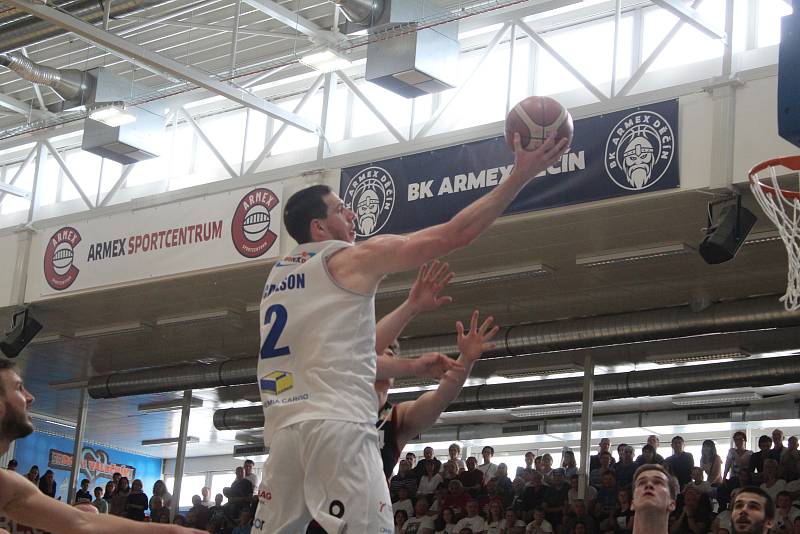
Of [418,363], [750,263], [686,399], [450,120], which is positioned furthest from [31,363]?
[418,363]

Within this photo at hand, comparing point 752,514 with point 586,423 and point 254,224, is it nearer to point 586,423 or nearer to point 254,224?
point 254,224

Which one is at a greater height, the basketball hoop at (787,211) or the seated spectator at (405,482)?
the basketball hoop at (787,211)

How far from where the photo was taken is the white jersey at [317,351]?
4.97 m

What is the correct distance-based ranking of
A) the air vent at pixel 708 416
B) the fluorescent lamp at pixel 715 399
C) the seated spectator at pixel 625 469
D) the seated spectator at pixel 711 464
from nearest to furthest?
the seated spectator at pixel 711 464, the seated spectator at pixel 625 469, the fluorescent lamp at pixel 715 399, the air vent at pixel 708 416

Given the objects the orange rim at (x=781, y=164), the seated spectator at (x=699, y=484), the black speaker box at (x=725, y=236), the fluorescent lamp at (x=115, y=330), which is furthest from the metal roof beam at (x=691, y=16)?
the fluorescent lamp at (x=115, y=330)

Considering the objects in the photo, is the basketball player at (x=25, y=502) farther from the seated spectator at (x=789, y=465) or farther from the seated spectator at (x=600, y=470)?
the seated spectator at (x=600, y=470)

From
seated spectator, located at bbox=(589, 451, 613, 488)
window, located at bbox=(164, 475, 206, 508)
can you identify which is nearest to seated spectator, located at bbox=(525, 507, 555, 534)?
seated spectator, located at bbox=(589, 451, 613, 488)

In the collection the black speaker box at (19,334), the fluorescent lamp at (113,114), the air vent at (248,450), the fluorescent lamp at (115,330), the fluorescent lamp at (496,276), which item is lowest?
the air vent at (248,450)

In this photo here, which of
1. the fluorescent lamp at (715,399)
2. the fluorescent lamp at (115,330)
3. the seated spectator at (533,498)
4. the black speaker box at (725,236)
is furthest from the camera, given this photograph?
the fluorescent lamp at (715,399)

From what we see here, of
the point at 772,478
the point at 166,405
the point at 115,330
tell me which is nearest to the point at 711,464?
the point at 772,478

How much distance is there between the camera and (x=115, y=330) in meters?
21.3

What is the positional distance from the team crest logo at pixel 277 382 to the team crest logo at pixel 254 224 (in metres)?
11.2

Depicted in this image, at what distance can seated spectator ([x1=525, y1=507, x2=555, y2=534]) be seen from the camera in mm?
17156

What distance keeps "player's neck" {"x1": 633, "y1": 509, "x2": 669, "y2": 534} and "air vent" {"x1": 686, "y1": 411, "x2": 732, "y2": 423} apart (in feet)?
61.7
